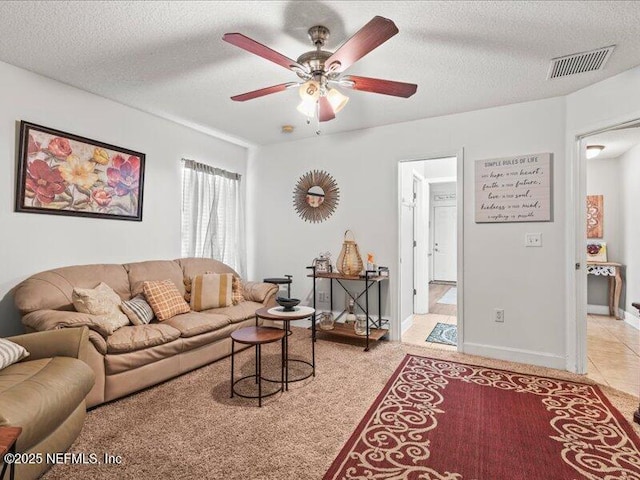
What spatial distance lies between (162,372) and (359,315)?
227 centimetres

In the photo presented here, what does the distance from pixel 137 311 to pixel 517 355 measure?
358cm

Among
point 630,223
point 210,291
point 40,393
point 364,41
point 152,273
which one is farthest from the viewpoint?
point 630,223

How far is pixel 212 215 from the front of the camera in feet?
14.5

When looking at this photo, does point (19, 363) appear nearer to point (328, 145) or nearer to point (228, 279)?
point (228, 279)

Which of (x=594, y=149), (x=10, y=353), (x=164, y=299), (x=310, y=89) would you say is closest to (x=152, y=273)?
(x=164, y=299)

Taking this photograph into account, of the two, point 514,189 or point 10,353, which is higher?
point 514,189

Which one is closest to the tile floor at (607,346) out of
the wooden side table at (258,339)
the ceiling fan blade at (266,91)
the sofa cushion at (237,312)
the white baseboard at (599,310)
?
the white baseboard at (599,310)

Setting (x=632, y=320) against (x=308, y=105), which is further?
(x=632, y=320)

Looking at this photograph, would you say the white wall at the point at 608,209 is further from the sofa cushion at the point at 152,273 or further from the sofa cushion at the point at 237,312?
the sofa cushion at the point at 152,273

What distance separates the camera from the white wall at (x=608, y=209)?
523 cm

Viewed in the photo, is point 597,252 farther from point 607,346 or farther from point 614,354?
point 614,354

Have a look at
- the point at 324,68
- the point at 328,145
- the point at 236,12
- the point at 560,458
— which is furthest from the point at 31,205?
the point at 560,458

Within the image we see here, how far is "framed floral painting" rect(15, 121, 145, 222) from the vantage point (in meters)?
2.76

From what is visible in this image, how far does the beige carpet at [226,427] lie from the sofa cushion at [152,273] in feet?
3.30
